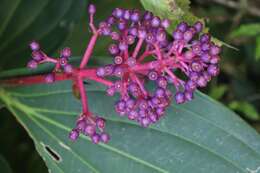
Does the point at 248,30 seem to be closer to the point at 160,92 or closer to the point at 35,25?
the point at 35,25

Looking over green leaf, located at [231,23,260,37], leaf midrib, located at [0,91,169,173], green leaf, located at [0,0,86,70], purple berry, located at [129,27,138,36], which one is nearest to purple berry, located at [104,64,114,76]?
purple berry, located at [129,27,138,36]

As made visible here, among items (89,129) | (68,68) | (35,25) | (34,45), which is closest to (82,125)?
(89,129)

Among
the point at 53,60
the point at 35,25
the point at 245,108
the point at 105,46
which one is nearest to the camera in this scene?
the point at 53,60

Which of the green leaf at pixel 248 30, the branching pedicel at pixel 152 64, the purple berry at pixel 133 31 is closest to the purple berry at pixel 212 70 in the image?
the branching pedicel at pixel 152 64

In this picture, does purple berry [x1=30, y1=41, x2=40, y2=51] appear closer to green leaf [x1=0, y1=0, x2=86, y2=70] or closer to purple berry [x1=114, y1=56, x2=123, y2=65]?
purple berry [x1=114, y1=56, x2=123, y2=65]

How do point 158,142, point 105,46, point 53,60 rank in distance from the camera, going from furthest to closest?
point 105,46 < point 158,142 < point 53,60

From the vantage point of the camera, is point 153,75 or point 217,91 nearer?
point 153,75

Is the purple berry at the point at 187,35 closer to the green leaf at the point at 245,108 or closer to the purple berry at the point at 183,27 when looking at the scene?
the purple berry at the point at 183,27
